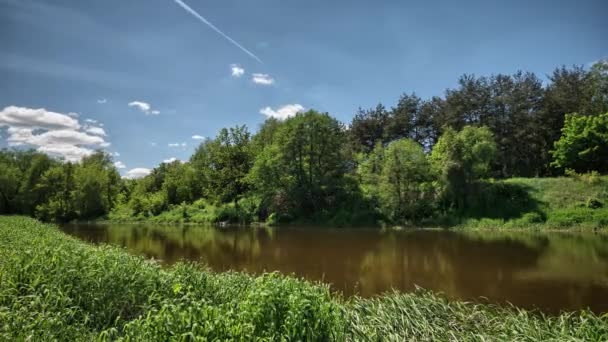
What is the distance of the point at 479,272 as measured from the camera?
44.5 feet

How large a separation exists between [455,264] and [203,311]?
13.5 m

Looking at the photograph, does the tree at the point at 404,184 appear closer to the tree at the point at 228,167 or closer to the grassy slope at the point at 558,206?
the grassy slope at the point at 558,206

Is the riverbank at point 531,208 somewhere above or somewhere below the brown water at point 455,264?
above

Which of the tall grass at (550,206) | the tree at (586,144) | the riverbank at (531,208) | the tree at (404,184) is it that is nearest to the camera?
the tall grass at (550,206)

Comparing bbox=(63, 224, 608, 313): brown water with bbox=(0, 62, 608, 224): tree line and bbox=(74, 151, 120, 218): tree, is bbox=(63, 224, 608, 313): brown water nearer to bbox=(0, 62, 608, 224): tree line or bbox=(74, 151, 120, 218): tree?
bbox=(0, 62, 608, 224): tree line

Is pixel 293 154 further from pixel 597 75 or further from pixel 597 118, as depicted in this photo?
pixel 597 75

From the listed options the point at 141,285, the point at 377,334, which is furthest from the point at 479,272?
the point at 141,285

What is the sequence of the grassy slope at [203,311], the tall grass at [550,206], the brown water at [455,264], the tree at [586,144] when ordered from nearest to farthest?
the grassy slope at [203,311], the brown water at [455,264], the tall grass at [550,206], the tree at [586,144]

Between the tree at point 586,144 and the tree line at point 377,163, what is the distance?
0.34 ft

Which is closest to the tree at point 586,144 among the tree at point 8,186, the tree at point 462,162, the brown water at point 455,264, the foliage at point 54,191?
the tree at point 462,162

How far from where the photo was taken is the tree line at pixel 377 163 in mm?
35969

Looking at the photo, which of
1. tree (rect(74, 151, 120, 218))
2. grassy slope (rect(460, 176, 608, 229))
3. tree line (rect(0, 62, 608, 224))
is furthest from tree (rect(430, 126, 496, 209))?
tree (rect(74, 151, 120, 218))

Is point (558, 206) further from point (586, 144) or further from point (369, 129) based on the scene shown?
point (369, 129)

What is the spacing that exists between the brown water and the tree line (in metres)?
12.6
